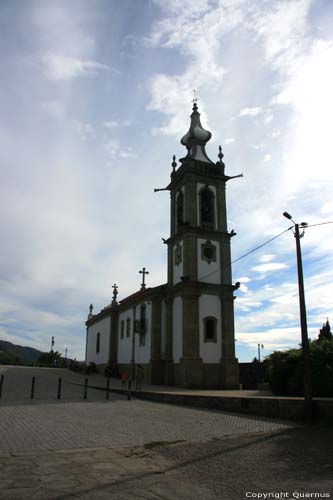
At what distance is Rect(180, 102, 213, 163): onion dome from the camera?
3371 centimetres

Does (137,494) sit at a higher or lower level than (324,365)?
lower

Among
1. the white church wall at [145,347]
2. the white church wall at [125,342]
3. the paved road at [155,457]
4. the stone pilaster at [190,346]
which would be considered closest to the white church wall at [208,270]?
the stone pilaster at [190,346]

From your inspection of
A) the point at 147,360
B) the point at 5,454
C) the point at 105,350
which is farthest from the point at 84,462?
the point at 105,350

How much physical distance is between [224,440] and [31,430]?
169 inches

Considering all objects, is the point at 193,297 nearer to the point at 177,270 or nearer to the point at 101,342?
the point at 177,270

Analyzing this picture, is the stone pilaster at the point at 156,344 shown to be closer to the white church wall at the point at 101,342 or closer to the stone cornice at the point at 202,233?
the stone cornice at the point at 202,233

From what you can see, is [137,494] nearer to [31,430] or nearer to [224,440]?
[224,440]

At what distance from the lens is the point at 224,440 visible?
925 cm

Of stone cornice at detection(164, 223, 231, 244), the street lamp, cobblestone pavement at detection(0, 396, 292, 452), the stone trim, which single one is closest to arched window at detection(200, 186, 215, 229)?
stone cornice at detection(164, 223, 231, 244)

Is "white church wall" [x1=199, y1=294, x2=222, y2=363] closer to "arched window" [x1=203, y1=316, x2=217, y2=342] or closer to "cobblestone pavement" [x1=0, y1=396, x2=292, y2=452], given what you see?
"arched window" [x1=203, y1=316, x2=217, y2=342]

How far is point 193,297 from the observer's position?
28.0 metres

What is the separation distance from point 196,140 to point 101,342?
2484 centimetres

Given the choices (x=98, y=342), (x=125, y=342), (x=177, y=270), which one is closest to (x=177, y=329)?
(x=177, y=270)

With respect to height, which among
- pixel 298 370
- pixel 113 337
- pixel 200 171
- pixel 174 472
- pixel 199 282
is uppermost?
pixel 200 171
